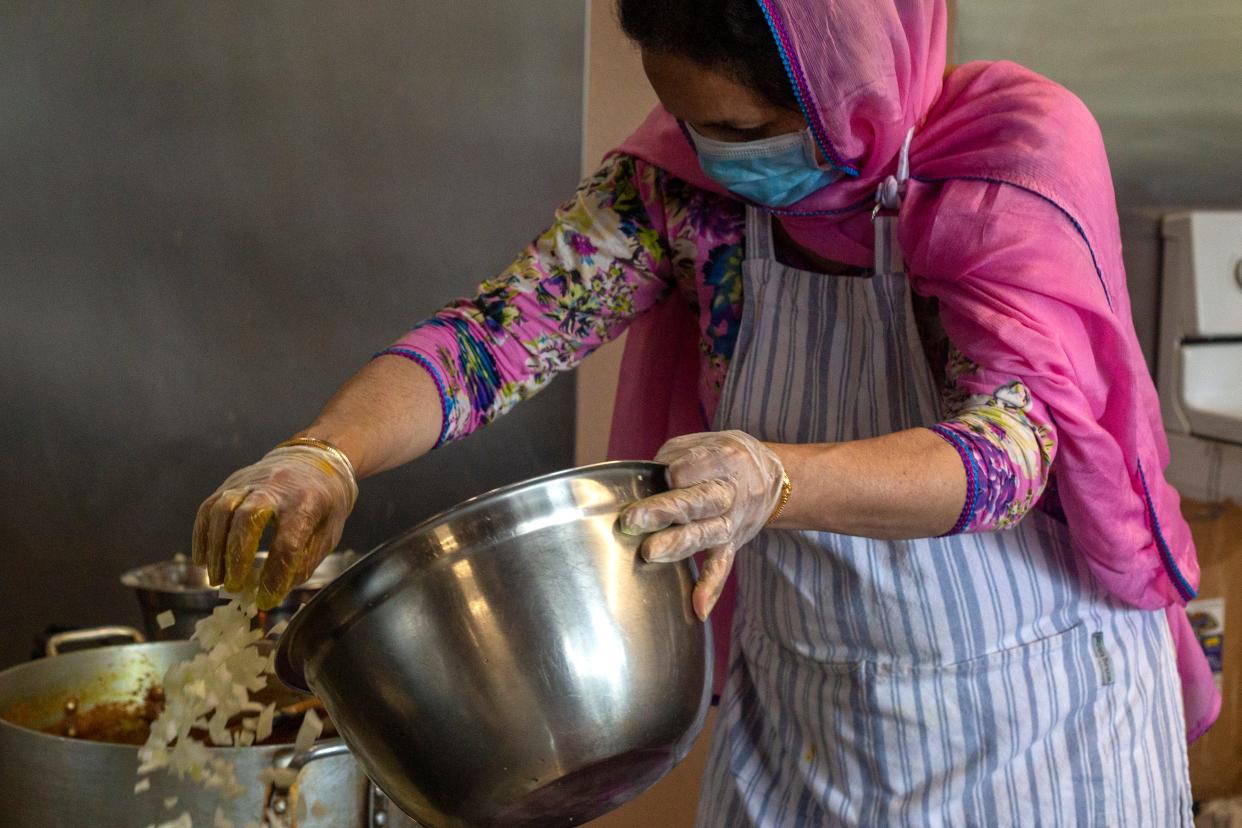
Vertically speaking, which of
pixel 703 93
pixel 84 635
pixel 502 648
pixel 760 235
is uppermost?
pixel 703 93

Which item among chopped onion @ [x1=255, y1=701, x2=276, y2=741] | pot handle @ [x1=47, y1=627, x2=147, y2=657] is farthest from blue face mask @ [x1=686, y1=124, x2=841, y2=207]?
pot handle @ [x1=47, y1=627, x2=147, y2=657]

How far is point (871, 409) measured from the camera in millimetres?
1106

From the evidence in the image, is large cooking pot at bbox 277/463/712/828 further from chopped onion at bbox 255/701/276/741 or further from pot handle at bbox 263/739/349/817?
chopped onion at bbox 255/701/276/741

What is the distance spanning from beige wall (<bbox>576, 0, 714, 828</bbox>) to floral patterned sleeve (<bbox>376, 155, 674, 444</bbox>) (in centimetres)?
75

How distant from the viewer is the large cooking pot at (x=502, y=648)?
2.23 feet

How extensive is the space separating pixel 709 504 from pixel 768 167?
40 cm

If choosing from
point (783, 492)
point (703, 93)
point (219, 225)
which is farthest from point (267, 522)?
point (219, 225)

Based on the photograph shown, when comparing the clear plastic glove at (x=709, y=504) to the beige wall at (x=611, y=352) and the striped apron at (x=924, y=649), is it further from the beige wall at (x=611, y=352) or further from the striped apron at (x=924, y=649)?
the beige wall at (x=611, y=352)

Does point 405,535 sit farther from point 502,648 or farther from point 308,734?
point 308,734

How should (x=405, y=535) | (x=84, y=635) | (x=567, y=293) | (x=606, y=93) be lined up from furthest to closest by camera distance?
(x=606, y=93), (x=84, y=635), (x=567, y=293), (x=405, y=535)

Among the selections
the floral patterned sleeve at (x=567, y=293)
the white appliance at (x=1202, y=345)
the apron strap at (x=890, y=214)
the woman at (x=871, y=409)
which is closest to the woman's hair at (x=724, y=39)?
the woman at (x=871, y=409)

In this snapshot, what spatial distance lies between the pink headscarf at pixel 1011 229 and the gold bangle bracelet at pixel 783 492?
0.21 metres

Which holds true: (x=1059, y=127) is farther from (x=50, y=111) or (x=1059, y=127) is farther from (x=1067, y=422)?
(x=50, y=111)

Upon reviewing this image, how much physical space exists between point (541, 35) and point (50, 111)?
726 mm
